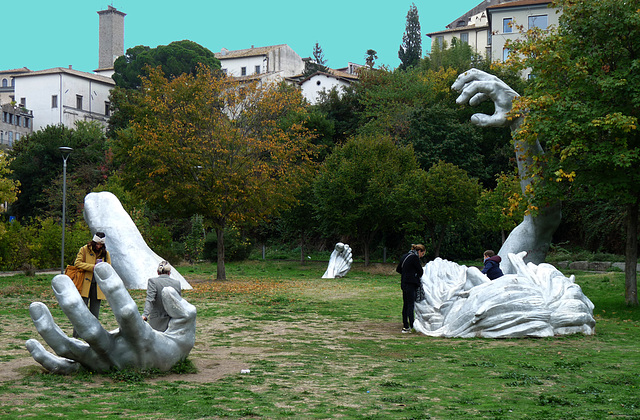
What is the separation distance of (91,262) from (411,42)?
7264cm

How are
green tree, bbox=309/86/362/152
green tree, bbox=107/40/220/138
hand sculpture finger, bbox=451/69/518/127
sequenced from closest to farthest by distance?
hand sculpture finger, bbox=451/69/518/127 < green tree, bbox=309/86/362/152 < green tree, bbox=107/40/220/138

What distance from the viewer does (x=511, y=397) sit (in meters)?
7.65

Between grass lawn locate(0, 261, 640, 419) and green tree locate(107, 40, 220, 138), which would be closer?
grass lawn locate(0, 261, 640, 419)

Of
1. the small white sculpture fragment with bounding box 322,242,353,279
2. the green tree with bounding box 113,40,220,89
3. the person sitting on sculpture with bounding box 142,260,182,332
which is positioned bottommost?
the small white sculpture fragment with bounding box 322,242,353,279

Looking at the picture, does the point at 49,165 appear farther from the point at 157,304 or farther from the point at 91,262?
the point at 157,304

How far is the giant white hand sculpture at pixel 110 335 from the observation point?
→ 26.8ft

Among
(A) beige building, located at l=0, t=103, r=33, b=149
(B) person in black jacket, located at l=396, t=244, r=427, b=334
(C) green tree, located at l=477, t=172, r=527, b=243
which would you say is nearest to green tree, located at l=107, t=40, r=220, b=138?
(A) beige building, located at l=0, t=103, r=33, b=149

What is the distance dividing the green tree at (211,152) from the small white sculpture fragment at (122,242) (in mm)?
1985

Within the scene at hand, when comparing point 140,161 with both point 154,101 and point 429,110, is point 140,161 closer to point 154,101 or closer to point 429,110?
point 154,101

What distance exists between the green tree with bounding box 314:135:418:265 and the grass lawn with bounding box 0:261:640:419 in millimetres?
20310

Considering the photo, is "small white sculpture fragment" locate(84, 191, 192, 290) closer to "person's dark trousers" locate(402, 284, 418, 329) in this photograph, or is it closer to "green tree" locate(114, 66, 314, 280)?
"green tree" locate(114, 66, 314, 280)

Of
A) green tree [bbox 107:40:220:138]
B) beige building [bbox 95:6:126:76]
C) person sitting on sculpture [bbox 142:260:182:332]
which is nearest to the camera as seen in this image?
person sitting on sculpture [bbox 142:260:182:332]

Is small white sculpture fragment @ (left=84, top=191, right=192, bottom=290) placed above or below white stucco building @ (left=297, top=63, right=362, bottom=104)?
below

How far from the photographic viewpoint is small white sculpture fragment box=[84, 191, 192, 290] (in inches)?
914
